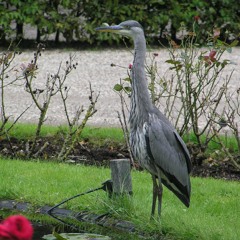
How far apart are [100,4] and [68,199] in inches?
386

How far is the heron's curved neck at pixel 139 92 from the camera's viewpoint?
4957 mm

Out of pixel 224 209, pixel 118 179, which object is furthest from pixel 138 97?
pixel 224 209

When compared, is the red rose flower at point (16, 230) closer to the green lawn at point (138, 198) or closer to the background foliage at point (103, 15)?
the green lawn at point (138, 198)

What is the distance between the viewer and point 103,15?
47.8ft

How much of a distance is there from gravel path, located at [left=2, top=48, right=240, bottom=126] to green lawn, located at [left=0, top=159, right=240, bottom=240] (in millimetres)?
2836

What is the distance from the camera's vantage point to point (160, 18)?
14.7 meters

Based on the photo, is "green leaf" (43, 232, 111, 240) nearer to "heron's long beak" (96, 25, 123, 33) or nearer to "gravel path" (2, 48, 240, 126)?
"heron's long beak" (96, 25, 123, 33)

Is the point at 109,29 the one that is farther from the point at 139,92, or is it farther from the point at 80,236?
the point at 80,236

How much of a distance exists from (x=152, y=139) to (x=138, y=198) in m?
1.13

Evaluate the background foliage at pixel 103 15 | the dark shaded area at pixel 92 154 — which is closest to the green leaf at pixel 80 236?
the dark shaded area at pixel 92 154

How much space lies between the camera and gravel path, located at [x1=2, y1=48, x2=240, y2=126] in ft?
32.8

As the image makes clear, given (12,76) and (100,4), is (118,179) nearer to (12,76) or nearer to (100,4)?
(12,76)

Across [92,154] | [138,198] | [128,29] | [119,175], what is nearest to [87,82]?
[92,154]

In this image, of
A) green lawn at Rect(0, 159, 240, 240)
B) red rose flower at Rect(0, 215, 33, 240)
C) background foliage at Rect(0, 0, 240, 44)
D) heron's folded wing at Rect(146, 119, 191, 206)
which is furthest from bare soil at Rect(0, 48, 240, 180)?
red rose flower at Rect(0, 215, 33, 240)
